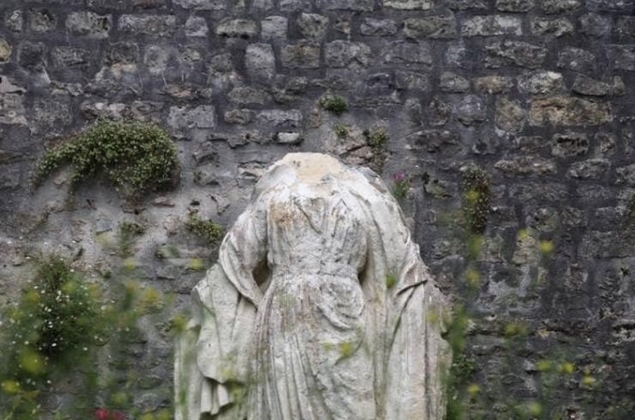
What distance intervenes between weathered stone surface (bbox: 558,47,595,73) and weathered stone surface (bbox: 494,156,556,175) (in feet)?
1.84

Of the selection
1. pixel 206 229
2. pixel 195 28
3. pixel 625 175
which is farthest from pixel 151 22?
pixel 625 175

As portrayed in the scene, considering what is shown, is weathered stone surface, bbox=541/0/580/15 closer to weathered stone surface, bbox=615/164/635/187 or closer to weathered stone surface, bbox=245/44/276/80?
weathered stone surface, bbox=615/164/635/187

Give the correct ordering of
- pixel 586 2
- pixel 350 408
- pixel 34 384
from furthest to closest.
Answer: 1. pixel 586 2
2. pixel 34 384
3. pixel 350 408

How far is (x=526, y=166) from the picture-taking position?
9.19 m

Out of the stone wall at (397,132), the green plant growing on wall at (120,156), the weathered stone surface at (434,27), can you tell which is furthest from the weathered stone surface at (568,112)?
the green plant growing on wall at (120,156)

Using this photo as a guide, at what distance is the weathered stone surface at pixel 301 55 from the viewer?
9.12m

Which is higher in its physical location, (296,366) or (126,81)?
(126,81)

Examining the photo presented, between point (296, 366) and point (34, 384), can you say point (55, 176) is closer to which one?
point (34, 384)

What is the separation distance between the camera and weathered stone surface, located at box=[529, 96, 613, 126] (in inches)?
364

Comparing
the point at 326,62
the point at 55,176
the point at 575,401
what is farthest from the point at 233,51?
the point at 575,401

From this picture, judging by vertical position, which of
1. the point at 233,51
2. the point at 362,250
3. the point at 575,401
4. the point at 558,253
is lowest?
the point at 575,401

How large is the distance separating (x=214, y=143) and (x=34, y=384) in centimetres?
164

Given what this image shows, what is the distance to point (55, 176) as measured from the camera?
29.7ft

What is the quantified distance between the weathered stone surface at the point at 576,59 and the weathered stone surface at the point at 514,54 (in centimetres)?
11
